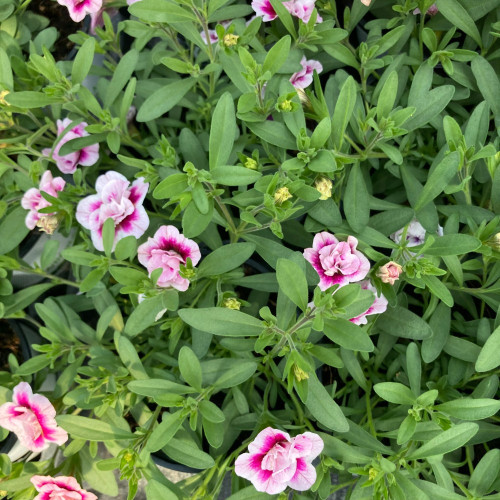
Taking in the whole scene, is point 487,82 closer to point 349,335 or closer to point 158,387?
point 349,335

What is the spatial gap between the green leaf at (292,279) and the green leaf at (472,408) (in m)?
0.32

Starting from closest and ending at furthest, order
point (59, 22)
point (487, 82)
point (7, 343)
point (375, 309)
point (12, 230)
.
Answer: point (375, 309) → point (487, 82) → point (12, 230) → point (7, 343) → point (59, 22)

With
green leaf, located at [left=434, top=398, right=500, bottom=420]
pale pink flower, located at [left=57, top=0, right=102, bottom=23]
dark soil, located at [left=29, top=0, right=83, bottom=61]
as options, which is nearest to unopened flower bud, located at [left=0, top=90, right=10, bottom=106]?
pale pink flower, located at [left=57, top=0, right=102, bottom=23]

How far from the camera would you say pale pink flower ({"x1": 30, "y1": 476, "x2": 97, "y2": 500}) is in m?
1.03

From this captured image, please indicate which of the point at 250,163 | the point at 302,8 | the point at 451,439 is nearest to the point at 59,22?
the point at 302,8

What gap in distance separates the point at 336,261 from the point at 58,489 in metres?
0.68

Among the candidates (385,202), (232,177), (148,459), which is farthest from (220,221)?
(148,459)

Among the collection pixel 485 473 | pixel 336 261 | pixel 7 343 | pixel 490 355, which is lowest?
pixel 7 343

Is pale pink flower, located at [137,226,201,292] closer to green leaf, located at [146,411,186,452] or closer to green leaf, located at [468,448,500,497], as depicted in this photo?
green leaf, located at [146,411,186,452]

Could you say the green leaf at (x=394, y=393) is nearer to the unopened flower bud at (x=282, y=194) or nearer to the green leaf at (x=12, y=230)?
the unopened flower bud at (x=282, y=194)

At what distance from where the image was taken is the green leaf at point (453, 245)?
950 millimetres

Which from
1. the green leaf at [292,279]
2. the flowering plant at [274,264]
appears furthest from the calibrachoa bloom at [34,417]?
the green leaf at [292,279]

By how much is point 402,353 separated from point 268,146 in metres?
0.55

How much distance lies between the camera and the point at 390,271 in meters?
0.95
